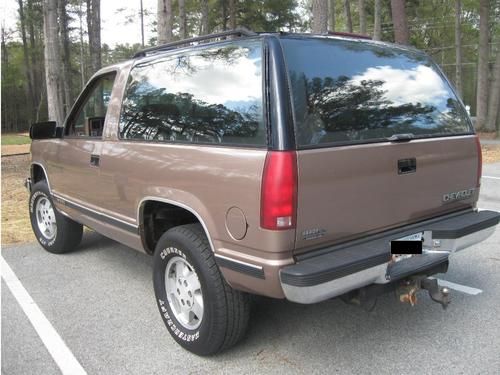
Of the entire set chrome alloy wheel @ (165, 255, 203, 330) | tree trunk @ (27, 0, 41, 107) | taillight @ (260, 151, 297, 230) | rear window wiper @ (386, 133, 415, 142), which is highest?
tree trunk @ (27, 0, 41, 107)

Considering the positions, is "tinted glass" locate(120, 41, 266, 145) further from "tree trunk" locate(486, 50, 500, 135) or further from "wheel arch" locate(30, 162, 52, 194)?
"tree trunk" locate(486, 50, 500, 135)

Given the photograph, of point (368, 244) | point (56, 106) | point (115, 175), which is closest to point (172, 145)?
point (115, 175)

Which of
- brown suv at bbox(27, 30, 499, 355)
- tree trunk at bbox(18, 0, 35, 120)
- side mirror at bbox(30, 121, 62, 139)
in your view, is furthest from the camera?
tree trunk at bbox(18, 0, 35, 120)

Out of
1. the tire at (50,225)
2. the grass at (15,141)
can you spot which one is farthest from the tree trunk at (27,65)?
the tire at (50,225)

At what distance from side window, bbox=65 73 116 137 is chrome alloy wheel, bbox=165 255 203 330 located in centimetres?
188

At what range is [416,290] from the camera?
10.6 ft

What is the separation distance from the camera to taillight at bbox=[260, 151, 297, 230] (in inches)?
105

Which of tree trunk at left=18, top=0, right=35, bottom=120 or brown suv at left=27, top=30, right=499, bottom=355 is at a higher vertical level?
tree trunk at left=18, top=0, right=35, bottom=120

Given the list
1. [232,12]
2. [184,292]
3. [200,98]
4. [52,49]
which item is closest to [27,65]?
[232,12]

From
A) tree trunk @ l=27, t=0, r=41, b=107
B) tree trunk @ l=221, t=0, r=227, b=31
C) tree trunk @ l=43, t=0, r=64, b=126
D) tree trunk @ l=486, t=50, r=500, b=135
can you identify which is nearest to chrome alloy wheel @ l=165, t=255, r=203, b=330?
tree trunk @ l=43, t=0, r=64, b=126

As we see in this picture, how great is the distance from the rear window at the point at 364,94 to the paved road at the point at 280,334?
1.39 m

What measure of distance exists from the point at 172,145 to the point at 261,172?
96 centimetres

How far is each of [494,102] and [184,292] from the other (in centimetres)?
1947

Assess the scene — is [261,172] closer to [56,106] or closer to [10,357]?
[10,357]
